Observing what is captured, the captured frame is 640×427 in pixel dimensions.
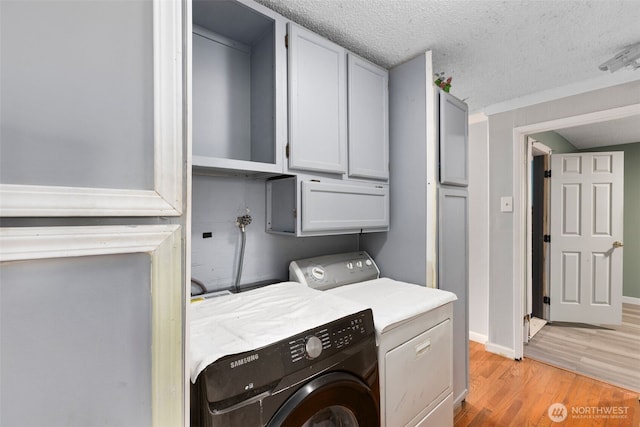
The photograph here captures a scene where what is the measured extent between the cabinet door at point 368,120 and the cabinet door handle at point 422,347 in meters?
0.96

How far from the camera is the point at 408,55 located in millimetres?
1839

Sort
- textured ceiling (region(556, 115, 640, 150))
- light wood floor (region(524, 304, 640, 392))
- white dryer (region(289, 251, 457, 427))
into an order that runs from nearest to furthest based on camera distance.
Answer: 1. white dryer (region(289, 251, 457, 427))
2. light wood floor (region(524, 304, 640, 392))
3. textured ceiling (region(556, 115, 640, 150))

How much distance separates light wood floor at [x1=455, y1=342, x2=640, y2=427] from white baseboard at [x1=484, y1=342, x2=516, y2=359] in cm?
7

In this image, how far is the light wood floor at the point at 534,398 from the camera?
1846 millimetres

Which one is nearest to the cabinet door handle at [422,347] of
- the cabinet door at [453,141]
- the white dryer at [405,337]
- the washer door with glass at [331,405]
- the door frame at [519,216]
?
the white dryer at [405,337]

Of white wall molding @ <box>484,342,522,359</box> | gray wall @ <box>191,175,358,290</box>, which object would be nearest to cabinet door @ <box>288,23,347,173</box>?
gray wall @ <box>191,175,358,290</box>

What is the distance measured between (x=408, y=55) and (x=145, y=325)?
78.2 inches

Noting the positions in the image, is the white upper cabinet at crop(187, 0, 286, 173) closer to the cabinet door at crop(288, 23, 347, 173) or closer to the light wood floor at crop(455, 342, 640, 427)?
the cabinet door at crop(288, 23, 347, 173)

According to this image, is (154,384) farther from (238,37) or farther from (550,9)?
(550,9)

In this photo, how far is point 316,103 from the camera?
1515 millimetres

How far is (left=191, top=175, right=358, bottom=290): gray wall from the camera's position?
1.46 metres

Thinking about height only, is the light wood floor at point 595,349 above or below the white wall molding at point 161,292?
below

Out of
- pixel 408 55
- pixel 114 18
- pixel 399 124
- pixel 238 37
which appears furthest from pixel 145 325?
pixel 408 55

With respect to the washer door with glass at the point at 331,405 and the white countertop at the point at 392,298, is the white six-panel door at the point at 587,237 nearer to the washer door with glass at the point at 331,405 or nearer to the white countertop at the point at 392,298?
the white countertop at the point at 392,298
